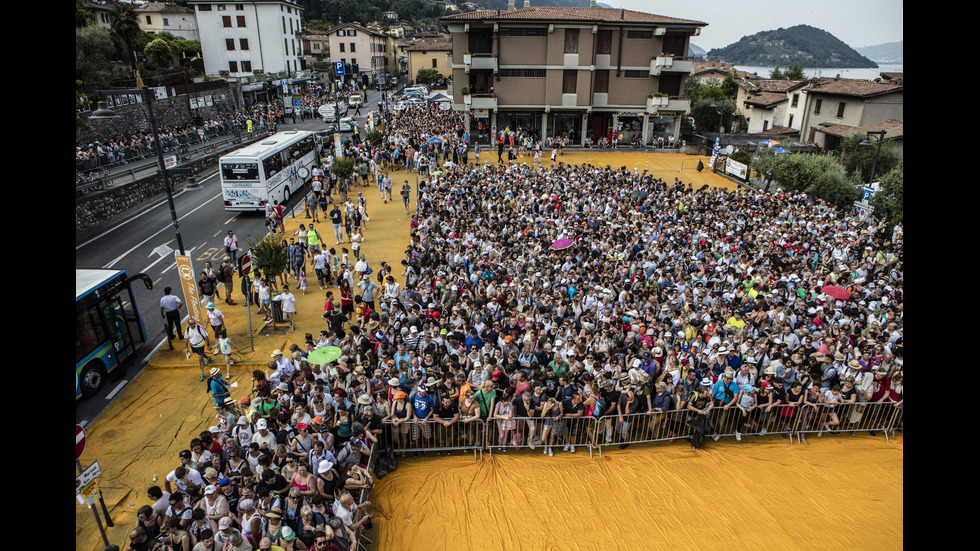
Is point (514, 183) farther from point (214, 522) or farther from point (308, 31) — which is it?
point (308, 31)

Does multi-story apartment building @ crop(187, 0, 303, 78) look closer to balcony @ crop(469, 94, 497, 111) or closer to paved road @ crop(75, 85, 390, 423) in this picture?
balcony @ crop(469, 94, 497, 111)

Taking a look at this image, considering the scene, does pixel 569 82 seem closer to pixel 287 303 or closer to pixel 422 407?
pixel 287 303

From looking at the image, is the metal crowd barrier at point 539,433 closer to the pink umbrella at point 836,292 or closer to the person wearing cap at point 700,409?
the person wearing cap at point 700,409

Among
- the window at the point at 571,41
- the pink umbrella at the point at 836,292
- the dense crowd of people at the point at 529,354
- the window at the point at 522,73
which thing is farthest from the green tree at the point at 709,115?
the pink umbrella at the point at 836,292

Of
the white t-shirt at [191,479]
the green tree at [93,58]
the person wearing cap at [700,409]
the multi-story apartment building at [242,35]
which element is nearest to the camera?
the white t-shirt at [191,479]

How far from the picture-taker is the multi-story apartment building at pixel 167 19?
5988cm

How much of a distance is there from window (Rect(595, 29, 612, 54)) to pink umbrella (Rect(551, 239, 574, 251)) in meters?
30.4

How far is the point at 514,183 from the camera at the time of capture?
23016 millimetres

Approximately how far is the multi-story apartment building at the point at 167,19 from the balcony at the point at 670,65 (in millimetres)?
50729

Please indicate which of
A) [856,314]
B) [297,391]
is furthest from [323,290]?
[856,314]

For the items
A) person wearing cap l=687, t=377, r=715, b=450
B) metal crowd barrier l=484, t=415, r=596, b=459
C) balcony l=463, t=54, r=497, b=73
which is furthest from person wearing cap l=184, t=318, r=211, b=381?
balcony l=463, t=54, r=497, b=73

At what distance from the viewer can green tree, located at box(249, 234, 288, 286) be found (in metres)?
14.0

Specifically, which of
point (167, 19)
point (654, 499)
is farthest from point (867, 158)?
point (167, 19)

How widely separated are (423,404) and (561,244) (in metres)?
7.58
